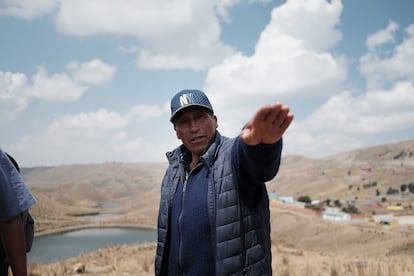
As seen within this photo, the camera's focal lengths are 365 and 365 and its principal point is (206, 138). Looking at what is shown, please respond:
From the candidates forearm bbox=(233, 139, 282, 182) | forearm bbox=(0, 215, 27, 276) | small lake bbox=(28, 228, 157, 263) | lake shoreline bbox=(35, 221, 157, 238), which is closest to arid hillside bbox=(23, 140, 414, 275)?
lake shoreline bbox=(35, 221, 157, 238)

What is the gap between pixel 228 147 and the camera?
2.05m

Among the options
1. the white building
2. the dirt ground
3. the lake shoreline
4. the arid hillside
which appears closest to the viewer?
the dirt ground

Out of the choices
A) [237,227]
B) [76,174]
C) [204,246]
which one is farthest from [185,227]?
[76,174]

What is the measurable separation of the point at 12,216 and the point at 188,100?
111 cm

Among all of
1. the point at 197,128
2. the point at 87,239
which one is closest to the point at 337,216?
the point at 87,239

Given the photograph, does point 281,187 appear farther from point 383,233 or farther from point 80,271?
point 80,271

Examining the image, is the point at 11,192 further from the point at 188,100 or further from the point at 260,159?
the point at 260,159

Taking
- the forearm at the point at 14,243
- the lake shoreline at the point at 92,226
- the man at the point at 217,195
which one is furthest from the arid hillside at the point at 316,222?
the forearm at the point at 14,243

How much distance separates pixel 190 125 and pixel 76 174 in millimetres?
203483

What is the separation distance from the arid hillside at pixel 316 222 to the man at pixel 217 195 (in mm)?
4596

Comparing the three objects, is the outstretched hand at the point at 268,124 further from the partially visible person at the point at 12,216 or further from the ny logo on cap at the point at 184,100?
the partially visible person at the point at 12,216

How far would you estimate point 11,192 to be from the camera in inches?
71.2

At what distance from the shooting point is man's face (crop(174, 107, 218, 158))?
7.29ft

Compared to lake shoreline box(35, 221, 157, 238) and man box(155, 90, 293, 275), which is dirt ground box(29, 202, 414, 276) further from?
man box(155, 90, 293, 275)
